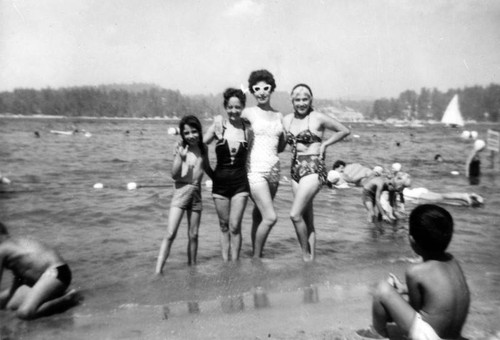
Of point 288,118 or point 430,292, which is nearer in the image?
point 430,292

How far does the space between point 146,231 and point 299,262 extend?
4.39 metres

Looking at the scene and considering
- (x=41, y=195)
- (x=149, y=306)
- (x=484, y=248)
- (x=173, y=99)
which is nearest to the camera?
(x=149, y=306)

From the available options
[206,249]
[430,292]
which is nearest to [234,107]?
[206,249]

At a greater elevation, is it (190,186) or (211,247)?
(190,186)

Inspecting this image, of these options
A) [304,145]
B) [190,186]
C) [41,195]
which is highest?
[304,145]

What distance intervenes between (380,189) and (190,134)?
5.61 metres

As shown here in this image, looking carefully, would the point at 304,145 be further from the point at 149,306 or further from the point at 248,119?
the point at 149,306

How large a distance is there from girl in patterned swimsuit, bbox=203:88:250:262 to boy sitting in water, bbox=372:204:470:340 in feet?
9.25

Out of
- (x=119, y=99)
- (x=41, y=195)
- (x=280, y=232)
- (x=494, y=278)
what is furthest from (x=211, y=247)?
(x=119, y=99)

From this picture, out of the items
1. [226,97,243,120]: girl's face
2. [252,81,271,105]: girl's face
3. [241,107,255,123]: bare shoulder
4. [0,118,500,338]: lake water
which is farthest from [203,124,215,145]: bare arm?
[0,118,500,338]: lake water

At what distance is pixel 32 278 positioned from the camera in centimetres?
523

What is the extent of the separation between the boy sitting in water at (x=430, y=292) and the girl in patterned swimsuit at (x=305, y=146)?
2.55 metres

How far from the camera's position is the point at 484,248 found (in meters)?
8.34

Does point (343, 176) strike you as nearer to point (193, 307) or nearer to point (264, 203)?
point (264, 203)
